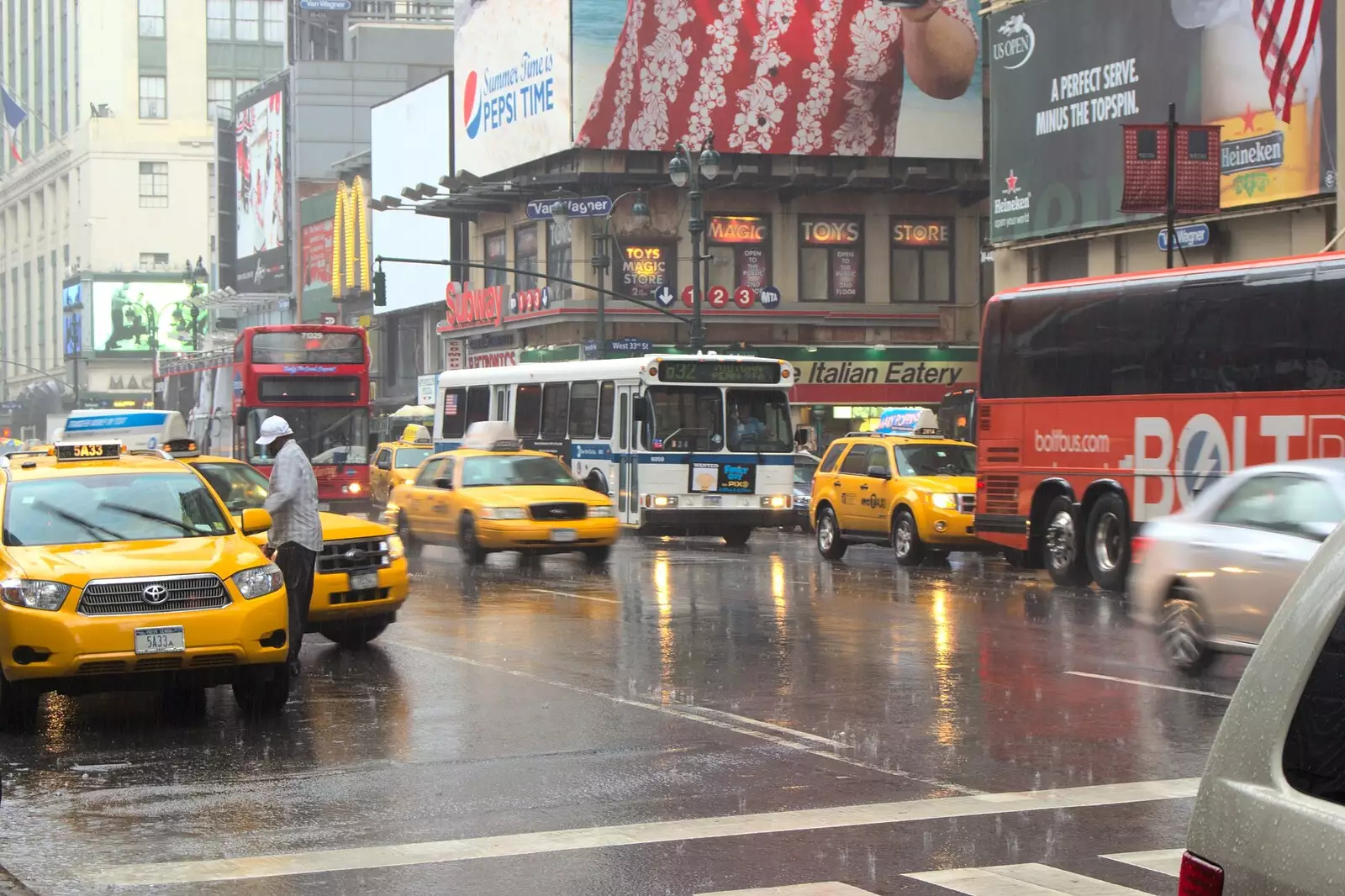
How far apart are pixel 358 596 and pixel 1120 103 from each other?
26989 mm

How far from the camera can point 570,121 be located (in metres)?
56.5

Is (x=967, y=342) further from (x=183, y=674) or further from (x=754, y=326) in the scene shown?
(x=183, y=674)

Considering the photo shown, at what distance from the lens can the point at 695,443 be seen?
2906cm

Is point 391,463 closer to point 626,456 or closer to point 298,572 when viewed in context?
point 626,456

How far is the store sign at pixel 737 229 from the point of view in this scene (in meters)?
58.9

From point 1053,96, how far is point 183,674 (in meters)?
32.3

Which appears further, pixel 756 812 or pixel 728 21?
pixel 728 21

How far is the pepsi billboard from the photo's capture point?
57.3 m

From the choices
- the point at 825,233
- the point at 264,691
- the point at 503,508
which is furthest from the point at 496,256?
the point at 264,691

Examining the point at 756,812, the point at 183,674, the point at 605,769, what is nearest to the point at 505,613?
the point at 183,674

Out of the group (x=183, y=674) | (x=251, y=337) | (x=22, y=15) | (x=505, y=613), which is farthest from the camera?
(x=22, y=15)

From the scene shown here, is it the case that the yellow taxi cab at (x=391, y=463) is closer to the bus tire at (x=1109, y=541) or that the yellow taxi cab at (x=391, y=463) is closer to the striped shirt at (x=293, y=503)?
the bus tire at (x=1109, y=541)

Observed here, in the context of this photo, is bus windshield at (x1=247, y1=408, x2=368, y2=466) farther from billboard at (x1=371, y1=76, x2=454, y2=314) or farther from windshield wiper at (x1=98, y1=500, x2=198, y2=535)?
billboard at (x1=371, y1=76, x2=454, y2=314)

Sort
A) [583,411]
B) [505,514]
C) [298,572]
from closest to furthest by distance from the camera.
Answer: [298,572]
[505,514]
[583,411]
